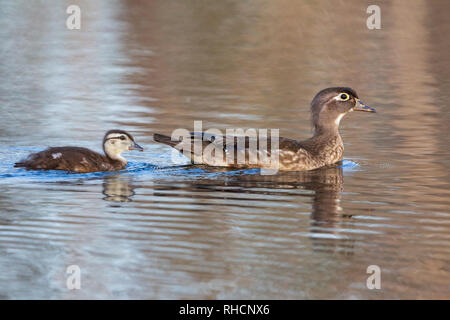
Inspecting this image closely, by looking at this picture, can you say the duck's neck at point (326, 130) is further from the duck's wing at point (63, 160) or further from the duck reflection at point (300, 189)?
the duck's wing at point (63, 160)

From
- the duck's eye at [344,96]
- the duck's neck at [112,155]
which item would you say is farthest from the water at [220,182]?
the duck's eye at [344,96]

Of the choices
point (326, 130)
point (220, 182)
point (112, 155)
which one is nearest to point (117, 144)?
point (112, 155)

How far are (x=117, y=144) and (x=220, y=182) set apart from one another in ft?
5.27

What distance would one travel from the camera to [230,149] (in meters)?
11.6

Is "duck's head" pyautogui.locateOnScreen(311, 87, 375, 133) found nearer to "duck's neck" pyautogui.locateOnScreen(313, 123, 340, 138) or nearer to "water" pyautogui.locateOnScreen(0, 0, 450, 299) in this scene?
"duck's neck" pyautogui.locateOnScreen(313, 123, 340, 138)

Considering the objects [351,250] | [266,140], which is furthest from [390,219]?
[266,140]

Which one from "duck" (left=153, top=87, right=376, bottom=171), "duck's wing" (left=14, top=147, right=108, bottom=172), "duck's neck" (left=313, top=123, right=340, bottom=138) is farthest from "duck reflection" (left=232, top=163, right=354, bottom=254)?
"duck's wing" (left=14, top=147, right=108, bottom=172)

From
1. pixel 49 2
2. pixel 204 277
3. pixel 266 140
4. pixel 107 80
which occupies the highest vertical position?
pixel 49 2

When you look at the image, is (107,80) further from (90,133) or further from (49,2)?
(49,2)

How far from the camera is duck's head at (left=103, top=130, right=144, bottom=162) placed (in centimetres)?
1167

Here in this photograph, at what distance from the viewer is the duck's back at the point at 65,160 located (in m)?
11.1

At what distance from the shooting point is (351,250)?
788cm

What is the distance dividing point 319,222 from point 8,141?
19.0 ft

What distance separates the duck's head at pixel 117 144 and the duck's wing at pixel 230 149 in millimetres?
431
